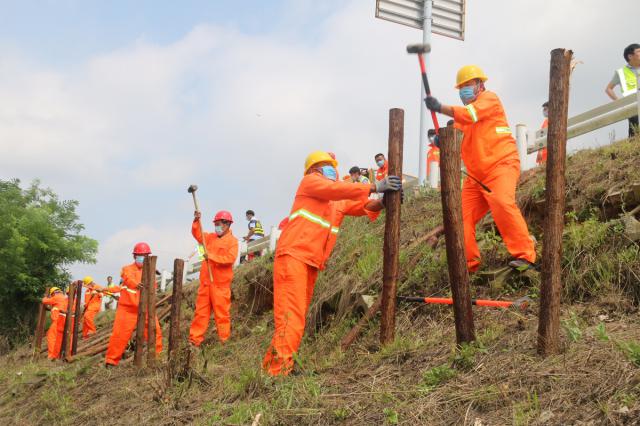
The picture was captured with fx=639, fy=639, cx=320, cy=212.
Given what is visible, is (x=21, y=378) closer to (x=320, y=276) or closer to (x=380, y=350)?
(x=320, y=276)

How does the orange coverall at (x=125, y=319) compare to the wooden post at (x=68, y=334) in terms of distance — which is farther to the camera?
the wooden post at (x=68, y=334)

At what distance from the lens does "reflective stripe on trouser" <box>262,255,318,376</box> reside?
5.70 metres

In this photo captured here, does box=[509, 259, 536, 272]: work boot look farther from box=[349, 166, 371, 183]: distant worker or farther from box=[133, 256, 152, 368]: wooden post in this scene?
box=[349, 166, 371, 183]: distant worker

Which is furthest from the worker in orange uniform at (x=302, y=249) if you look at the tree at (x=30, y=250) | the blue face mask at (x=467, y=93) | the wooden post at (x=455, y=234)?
the tree at (x=30, y=250)

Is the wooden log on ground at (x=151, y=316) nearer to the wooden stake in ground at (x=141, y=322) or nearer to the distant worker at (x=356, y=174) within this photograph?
the wooden stake in ground at (x=141, y=322)

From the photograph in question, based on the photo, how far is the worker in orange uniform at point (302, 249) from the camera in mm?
5719

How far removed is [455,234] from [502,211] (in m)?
1.70

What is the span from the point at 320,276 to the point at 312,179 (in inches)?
142

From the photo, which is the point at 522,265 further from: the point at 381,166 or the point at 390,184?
the point at 381,166

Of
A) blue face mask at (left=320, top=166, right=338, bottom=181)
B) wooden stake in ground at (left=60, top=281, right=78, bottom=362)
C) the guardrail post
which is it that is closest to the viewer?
blue face mask at (left=320, top=166, right=338, bottom=181)

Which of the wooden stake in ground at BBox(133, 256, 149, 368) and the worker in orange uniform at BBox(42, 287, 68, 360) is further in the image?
the worker in orange uniform at BBox(42, 287, 68, 360)

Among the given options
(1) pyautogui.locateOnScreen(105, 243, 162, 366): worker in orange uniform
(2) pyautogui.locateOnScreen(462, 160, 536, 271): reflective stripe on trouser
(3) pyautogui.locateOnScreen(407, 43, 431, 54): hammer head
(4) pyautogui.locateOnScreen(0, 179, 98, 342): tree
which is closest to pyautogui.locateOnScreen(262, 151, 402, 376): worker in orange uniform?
(2) pyautogui.locateOnScreen(462, 160, 536, 271): reflective stripe on trouser

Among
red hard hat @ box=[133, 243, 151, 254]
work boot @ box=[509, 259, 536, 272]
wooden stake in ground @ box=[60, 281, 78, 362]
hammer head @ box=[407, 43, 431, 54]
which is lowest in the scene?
wooden stake in ground @ box=[60, 281, 78, 362]

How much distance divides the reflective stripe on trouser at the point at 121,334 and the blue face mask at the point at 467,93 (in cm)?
581
